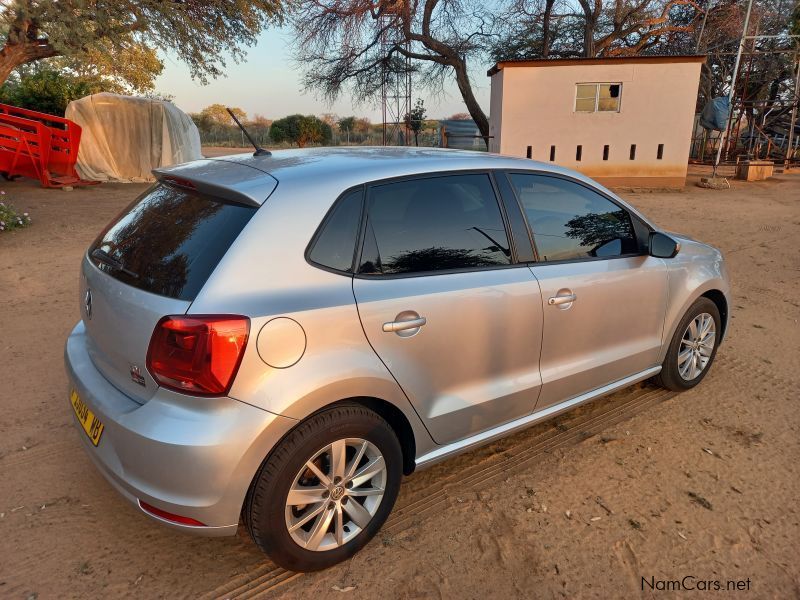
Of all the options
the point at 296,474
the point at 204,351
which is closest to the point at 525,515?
the point at 296,474

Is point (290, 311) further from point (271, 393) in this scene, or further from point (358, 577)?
point (358, 577)

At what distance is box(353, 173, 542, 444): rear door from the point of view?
238 cm

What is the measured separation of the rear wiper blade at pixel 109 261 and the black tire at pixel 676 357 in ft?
10.8

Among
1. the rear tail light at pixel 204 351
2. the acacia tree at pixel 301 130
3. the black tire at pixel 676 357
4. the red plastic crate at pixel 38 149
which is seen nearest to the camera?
the rear tail light at pixel 204 351

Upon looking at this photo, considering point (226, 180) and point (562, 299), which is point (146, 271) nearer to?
point (226, 180)

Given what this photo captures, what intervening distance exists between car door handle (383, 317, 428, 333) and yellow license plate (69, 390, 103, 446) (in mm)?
1230

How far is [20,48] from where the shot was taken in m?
14.1

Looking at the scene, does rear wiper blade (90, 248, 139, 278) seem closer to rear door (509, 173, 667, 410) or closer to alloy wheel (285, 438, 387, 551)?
alloy wheel (285, 438, 387, 551)

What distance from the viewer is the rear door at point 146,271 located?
2111 mm

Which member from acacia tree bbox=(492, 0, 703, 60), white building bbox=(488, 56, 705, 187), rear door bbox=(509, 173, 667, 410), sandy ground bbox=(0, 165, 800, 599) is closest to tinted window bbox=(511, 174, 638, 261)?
rear door bbox=(509, 173, 667, 410)

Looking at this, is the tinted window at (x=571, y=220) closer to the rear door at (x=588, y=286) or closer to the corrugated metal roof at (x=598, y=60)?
the rear door at (x=588, y=286)

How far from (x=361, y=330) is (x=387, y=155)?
41.1 inches

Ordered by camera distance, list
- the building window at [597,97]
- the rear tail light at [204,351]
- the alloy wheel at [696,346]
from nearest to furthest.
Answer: the rear tail light at [204,351], the alloy wheel at [696,346], the building window at [597,97]

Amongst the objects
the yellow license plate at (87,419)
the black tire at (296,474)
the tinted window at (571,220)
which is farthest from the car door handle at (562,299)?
the yellow license plate at (87,419)
